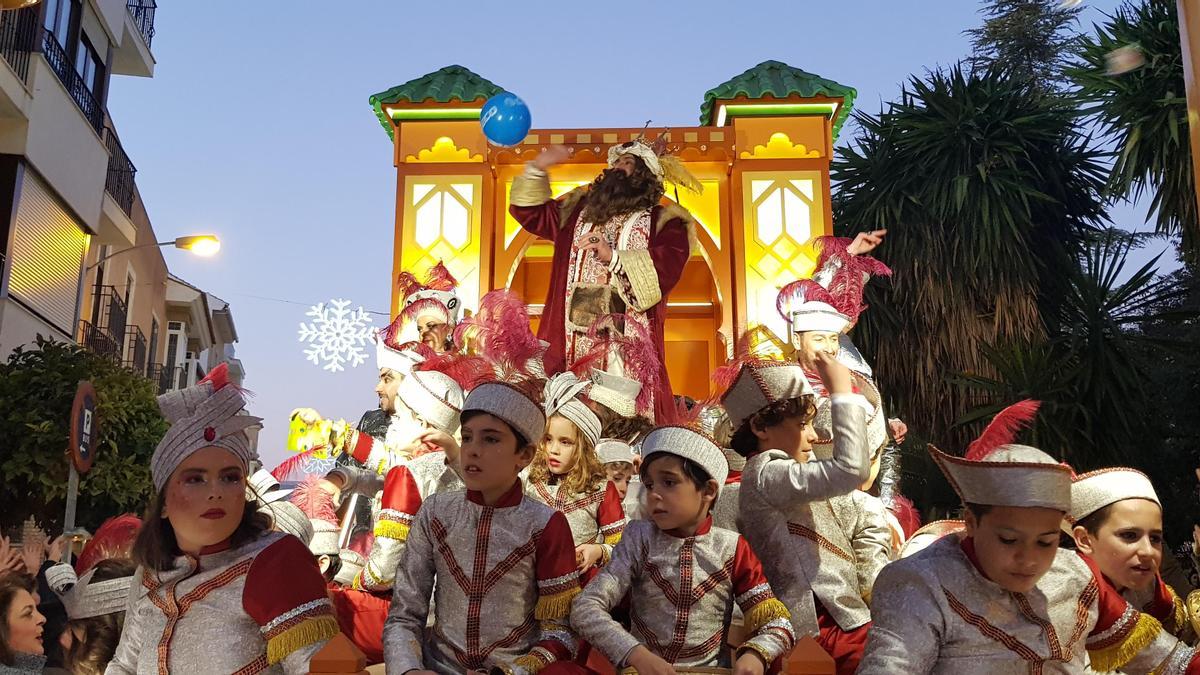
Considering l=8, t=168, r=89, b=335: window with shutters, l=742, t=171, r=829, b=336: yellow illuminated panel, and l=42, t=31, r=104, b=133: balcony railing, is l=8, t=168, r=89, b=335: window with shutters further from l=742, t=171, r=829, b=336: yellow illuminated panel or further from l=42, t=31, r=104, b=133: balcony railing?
l=742, t=171, r=829, b=336: yellow illuminated panel

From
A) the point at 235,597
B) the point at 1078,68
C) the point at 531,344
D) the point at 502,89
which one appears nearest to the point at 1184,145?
the point at 1078,68

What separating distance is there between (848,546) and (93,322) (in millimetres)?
17048

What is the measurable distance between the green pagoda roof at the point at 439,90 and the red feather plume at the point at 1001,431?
8.95 metres

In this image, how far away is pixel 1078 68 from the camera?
1460 centimetres

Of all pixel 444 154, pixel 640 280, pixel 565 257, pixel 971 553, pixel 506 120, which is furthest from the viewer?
pixel 444 154

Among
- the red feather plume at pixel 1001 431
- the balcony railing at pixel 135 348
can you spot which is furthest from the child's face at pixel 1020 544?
the balcony railing at pixel 135 348

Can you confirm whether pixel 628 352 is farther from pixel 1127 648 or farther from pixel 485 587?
pixel 1127 648

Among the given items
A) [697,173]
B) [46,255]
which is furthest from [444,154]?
[46,255]

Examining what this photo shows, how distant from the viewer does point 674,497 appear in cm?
374

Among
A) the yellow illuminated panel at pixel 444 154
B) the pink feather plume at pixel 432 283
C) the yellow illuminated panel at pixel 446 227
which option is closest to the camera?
the pink feather plume at pixel 432 283

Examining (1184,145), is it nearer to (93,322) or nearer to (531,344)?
(531,344)

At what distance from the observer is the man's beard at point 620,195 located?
8203 mm

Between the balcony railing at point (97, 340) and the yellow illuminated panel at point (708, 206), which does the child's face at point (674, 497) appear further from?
the balcony railing at point (97, 340)

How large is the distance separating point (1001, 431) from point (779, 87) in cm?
877
